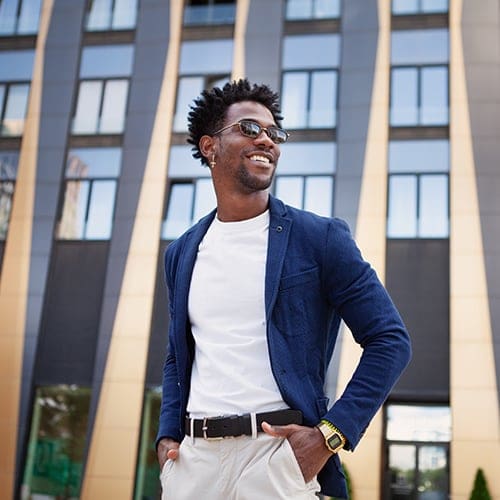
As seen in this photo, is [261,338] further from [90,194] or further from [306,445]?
[90,194]

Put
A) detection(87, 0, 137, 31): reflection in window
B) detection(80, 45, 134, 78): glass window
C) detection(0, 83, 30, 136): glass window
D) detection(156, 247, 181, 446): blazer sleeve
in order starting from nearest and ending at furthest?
detection(156, 247, 181, 446): blazer sleeve < detection(80, 45, 134, 78): glass window < detection(0, 83, 30, 136): glass window < detection(87, 0, 137, 31): reflection in window

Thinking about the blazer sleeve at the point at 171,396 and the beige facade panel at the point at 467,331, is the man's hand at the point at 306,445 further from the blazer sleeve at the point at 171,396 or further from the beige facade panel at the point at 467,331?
the beige facade panel at the point at 467,331

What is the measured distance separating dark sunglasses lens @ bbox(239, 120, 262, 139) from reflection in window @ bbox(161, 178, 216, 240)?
62.3ft

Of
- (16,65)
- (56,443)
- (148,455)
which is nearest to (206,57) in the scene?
(16,65)

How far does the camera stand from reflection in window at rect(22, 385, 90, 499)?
2111 centimetres

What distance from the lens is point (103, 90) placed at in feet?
79.3

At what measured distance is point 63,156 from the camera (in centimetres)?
2362

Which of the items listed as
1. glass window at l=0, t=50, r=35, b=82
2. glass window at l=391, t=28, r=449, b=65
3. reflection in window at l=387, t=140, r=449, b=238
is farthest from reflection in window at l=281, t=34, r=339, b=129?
glass window at l=0, t=50, r=35, b=82

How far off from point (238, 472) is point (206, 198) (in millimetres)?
19831

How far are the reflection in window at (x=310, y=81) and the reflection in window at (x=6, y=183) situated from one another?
26.8ft

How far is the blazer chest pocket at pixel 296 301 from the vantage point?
9.87ft

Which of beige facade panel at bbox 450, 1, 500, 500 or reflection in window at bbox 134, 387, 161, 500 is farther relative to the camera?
reflection in window at bbox 134, 387, 161, 500

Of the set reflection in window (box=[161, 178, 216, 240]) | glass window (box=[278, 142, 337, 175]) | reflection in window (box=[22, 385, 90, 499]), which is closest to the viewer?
reflection in window (box=[22, 385, 90, 499])

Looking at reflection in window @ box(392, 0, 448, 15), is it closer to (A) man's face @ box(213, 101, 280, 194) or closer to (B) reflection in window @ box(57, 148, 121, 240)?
(B) reflection in window @ box(57, 148, 121, 240)
